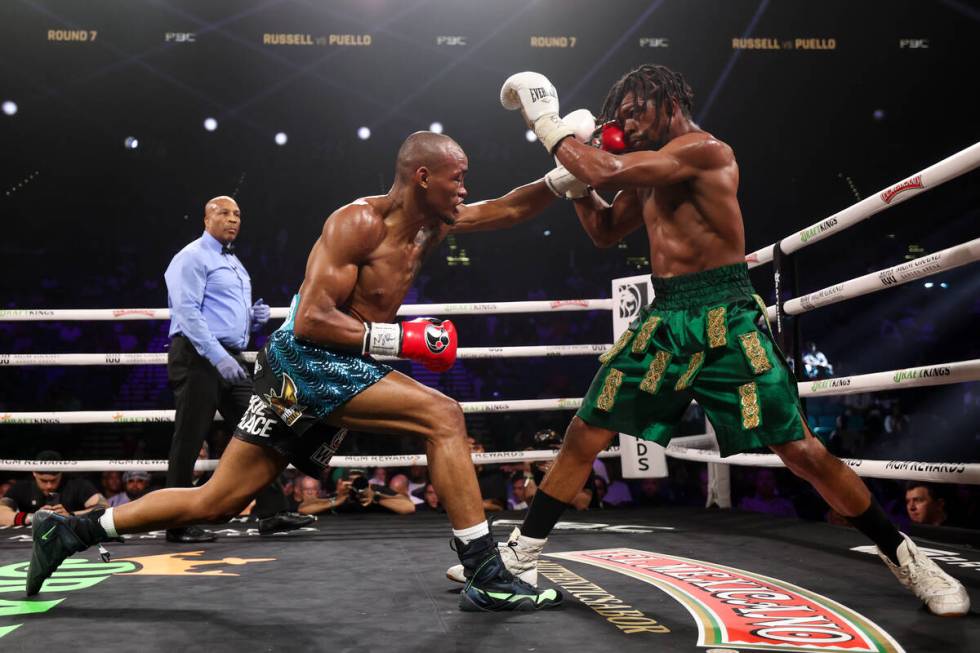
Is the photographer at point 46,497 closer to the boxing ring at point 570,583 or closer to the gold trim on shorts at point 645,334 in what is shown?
the boxing ring at point 570,583

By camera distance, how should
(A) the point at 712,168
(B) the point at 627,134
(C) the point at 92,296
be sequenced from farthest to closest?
(C) the point at 92,296 < (B) the point at 627,134 < (A) the point at 712,168

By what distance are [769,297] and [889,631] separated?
25.7 feet

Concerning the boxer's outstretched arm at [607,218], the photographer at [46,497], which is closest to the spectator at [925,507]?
the boxer's outstretched arm at [607,218]

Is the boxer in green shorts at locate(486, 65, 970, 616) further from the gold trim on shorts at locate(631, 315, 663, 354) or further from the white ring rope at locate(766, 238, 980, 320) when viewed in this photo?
the white ring rope at locate(766, 238, 980, 320)

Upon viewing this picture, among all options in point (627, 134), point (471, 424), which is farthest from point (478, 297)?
point (627, 134)

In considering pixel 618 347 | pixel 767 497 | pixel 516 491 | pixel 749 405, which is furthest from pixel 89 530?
pixel 767 497

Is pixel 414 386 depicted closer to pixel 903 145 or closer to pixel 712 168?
pixel 712 168

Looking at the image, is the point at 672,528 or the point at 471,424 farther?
the point at 471,424

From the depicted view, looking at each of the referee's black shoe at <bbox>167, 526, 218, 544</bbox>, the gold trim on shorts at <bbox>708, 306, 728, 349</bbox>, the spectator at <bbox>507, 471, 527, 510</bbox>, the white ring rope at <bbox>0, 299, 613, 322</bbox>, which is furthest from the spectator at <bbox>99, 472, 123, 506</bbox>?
the gold trim on shorts at <bbox>708, 306, 728, 349</bbox>

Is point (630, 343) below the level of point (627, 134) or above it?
below

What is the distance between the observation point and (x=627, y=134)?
84.2 inches

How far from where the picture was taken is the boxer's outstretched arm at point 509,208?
242 cm

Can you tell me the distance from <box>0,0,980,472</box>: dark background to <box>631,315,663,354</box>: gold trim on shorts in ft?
17.6

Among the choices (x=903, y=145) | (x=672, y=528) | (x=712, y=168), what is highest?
A: (x=903, y=145)
